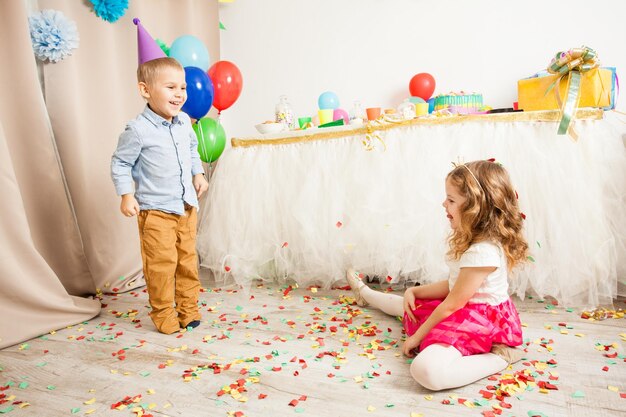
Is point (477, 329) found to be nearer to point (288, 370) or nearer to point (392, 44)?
point (288, 370)

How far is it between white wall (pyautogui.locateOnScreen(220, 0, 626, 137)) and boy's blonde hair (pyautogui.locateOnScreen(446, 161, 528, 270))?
57.6 inches

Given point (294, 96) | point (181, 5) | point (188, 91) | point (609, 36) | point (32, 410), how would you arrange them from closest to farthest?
point (32, 410) < point (188, 91) < point (609, 36) < point (181, 5) < point (294, 96)

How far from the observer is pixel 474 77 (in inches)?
103

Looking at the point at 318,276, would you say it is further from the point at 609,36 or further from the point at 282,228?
the point at 609,36

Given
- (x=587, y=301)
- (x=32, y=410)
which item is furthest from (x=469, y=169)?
(x=32, y=410)

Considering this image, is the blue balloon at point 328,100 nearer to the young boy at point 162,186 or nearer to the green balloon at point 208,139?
the green balloon at point 208,139

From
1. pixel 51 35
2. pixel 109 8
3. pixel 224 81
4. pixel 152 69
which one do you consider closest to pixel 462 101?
pixel 224 81

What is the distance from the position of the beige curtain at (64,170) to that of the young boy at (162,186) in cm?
45

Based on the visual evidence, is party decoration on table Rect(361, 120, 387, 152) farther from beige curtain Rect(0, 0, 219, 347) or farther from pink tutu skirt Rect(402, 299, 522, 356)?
beige curtain Rect(0, 0, 219, 347)

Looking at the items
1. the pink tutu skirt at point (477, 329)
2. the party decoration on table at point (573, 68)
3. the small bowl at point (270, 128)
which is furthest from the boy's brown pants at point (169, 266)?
the party decoration on table at point (573, 68)

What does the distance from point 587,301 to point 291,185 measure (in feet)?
4.44

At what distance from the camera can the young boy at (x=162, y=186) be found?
1.62 metres

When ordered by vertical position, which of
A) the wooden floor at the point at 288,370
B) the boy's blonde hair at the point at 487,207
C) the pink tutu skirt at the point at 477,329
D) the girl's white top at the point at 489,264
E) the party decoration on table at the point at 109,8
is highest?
the party decoration on table at the point at 109,8

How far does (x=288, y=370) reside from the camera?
1.38m
